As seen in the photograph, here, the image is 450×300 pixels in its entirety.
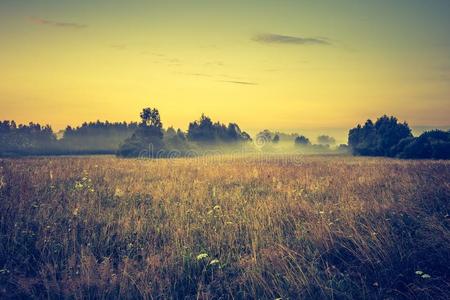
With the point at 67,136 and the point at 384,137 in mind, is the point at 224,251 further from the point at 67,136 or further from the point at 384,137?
the point at 67,136

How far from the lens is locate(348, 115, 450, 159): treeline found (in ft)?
121

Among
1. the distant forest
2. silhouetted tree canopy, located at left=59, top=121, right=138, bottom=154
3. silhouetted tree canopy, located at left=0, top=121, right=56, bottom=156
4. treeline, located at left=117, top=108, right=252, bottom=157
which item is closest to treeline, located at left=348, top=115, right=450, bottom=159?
the distant forest

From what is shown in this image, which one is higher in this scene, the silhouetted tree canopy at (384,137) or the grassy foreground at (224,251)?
the silhouetted tree canopy at (384,137)

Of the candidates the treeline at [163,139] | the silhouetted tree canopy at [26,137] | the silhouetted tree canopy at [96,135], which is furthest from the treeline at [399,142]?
the silhouetted tree canopy at [26,137]

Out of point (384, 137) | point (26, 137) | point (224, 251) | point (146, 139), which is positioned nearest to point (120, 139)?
point (26, 137)

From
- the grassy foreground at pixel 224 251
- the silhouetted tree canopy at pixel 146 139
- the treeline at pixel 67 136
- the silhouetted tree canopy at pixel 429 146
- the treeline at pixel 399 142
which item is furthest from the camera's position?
the treeline at pixel 67 136

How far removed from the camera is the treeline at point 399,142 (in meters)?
36.9

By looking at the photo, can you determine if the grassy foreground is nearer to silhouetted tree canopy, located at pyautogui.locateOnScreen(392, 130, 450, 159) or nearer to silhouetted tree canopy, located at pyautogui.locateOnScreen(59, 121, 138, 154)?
silhouetted tree canopy, located at pyautogui.locateOnScreen(392, 130, 450, 159)

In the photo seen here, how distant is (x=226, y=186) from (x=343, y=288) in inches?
330

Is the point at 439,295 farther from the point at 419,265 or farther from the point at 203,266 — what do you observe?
the point at 203,266

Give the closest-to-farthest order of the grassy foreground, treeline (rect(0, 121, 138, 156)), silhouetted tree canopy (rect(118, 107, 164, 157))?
the grassy foreground, silhouetted tree canopy (rect(118, 107, 164, 157)), treeline (rect(0, 121, 138, 156))

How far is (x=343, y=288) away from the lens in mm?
4102

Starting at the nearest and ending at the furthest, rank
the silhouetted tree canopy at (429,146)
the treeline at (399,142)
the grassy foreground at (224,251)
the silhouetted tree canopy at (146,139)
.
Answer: the grassy foreground at (224,251)
the silhouetted tree canopy at (429,146)
the treeline at (399,142)
the silhouetted tree canopy at (146,139)

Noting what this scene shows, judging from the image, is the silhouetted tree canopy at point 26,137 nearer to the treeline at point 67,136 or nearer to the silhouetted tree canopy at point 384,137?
the treeline at point 67,136
